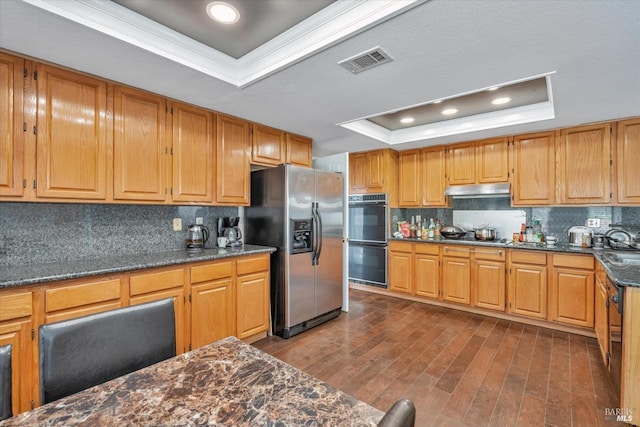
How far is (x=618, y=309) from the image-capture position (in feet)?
6.22

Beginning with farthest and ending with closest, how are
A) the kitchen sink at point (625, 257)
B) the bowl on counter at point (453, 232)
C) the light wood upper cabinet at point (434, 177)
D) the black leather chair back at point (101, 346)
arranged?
the light wood upper cabinet at point (434, 177), the bowl on counter at point (453, 232), the kitchen sink at point (625, 257), the black leather chair back at point (101, 346)

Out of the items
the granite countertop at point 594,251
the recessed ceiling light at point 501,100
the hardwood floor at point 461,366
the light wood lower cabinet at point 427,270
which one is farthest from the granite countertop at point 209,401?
the light wood lower cabinet at point 427,270

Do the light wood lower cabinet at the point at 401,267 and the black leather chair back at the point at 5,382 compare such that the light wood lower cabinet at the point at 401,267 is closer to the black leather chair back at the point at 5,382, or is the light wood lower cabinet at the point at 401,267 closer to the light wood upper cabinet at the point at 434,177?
the light wood upper cabinet at the point at 434,177

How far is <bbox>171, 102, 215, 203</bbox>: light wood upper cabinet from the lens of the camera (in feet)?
8.88

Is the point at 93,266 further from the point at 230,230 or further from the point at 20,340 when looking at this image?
the point at 230,230

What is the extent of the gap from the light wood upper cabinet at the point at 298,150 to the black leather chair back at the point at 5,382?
10.1 ft

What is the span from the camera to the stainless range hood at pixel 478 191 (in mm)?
3838

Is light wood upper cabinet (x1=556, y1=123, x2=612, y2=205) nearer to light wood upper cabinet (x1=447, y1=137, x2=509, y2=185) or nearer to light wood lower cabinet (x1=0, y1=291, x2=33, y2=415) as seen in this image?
light wood upper cabinet (x1=447, y1=137, x2=509, y2=185)

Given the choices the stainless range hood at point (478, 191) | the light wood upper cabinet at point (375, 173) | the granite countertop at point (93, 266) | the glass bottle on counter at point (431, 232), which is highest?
the light wood upper cabinet at point (375, 173)

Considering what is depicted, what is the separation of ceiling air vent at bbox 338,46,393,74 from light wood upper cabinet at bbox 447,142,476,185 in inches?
107

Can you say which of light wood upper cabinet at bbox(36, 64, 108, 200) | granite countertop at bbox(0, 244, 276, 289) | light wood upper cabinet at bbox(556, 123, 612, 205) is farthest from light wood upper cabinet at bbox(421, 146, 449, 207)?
light wood upper cabinet at bbox(36, 64, 108, 200)

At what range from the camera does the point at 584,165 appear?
11.0 ft

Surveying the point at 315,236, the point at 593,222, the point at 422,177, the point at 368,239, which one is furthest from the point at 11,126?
the point at 593,222

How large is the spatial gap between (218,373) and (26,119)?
7.24 feet
